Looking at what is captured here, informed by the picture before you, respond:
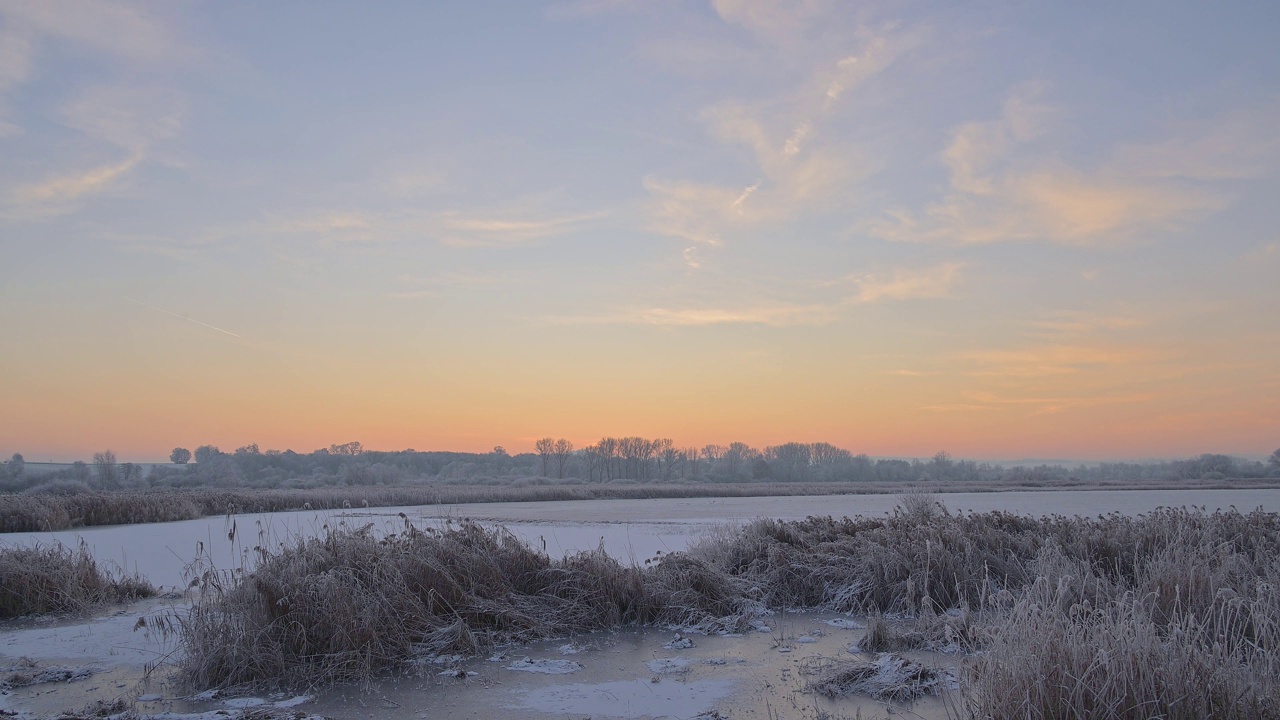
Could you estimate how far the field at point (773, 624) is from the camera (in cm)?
464

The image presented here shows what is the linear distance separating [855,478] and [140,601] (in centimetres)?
10781

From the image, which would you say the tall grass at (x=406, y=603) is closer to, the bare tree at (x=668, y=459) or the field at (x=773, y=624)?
the field at (x=773, y=624)

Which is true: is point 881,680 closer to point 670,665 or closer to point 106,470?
point 670,665

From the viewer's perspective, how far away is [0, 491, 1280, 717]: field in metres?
4.64

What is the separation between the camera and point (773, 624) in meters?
9.82

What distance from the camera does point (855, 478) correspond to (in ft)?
366

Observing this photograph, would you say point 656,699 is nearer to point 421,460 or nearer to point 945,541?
point 945,541

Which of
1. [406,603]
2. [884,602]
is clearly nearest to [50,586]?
[406,603]

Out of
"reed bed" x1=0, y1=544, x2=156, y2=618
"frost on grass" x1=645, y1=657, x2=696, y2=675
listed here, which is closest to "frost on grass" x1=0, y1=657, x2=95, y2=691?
"reed bed" x1=0, y1=544, x2=156, y2=618

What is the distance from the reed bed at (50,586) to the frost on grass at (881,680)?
399 inches

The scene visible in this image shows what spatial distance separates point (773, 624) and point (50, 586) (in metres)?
9.89

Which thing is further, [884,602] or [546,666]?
[884,602]

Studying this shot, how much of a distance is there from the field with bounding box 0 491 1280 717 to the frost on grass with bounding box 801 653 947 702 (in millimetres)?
20

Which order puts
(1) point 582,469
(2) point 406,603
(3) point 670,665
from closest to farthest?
(3) point 670,665 < (2) point 406,603 < (1) point 582,469
